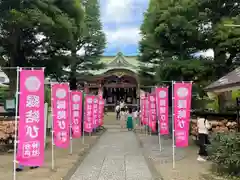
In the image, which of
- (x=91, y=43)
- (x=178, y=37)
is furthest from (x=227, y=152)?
(x=91, y=43)

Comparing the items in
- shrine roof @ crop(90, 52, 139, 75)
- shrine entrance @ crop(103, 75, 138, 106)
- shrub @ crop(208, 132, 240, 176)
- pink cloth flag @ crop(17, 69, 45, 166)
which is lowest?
shrub @ crop(208, 132, 240, 176)

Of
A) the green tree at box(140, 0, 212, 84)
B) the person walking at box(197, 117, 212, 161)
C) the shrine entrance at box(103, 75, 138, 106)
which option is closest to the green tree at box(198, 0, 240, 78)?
the green tree at box(140, 0, 212, 84)

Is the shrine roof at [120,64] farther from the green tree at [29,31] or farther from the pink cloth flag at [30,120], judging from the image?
the pink cloth flag at [30,120]

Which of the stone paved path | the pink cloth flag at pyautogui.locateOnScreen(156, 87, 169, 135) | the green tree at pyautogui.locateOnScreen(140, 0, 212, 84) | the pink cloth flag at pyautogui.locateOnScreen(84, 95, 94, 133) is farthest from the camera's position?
the pink cloth flag at pyautogui.locateOnScreen(84, 95, 94, 133)

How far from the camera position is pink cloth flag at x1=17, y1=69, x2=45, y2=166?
7.59m

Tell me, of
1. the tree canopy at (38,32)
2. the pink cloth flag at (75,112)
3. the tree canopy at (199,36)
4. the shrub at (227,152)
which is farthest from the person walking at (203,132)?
the tree canopy at (38,32)

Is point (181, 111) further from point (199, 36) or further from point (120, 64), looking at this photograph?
point (120, 64)

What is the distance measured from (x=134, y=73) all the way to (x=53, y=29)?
26.4m

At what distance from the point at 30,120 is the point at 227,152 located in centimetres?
473

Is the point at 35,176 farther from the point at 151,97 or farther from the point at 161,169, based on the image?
the point at 151,97

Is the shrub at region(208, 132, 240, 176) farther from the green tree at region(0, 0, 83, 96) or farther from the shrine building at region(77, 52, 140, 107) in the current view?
the shrine building at region(77, 52, 140, 107)

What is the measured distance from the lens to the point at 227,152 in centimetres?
824

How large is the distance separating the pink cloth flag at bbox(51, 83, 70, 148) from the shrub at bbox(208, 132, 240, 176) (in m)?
4.72

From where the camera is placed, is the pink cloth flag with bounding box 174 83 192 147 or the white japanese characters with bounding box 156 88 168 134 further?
the white japanese characters with bounding box 156 88 168 134
